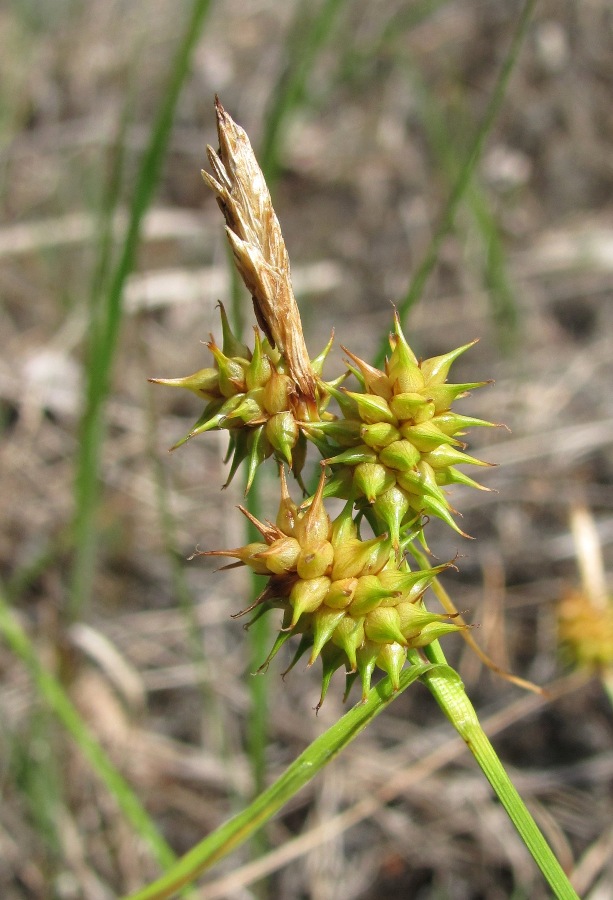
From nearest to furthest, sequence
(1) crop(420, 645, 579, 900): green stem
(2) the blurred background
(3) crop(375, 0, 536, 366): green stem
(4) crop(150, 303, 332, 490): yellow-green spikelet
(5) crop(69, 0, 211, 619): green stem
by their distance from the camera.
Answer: (1) crop(420, 645, 579, 900): green stem
(4) crop(150, 303, 332, 490): yellow-green spikelet
(3) crop(375, 0, 536, 366): green stem
(5) crop(69, 0, 211, 619): green stem
(2) the blurred background

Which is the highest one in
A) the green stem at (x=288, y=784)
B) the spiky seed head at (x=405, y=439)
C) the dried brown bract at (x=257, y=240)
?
the dried brown bract at (x=257, y=240)

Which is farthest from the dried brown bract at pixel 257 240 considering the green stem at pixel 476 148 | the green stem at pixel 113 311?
the green stem at pixel 113 311

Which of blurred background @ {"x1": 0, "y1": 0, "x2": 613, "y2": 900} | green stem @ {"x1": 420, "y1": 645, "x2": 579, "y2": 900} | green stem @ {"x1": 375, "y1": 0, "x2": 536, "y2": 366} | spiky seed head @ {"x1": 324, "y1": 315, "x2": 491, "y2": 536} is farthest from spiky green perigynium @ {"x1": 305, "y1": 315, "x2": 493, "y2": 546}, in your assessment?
blurred background @ {"x1": 0, "y1": 0, "x2": 613, "y2": 900}

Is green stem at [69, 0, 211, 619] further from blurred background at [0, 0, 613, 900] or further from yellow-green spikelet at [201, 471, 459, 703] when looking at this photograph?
yellow-green spikelet at [201, 471, 459, 703]

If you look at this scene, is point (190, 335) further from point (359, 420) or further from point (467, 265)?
point (359, 420)

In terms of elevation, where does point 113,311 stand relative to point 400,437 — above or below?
above

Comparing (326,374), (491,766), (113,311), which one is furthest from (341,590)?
(326,374)

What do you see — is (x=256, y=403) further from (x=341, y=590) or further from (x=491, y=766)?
(x=491, y=766)

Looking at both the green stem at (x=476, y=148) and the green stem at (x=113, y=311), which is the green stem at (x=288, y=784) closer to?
the green stem at (x=476, y=148)
